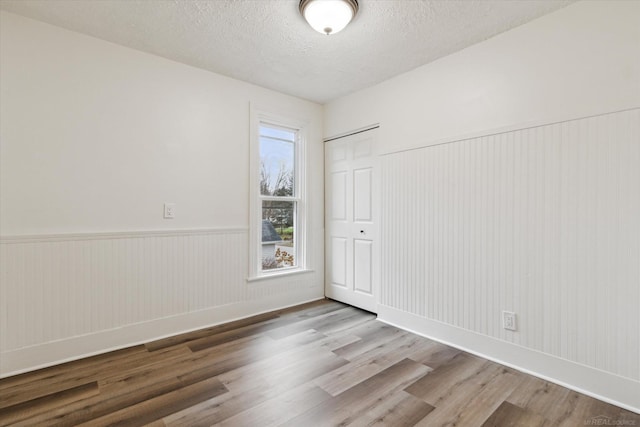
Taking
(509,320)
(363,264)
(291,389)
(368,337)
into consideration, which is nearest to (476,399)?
(509,320)

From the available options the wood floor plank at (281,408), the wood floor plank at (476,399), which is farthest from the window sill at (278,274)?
the wood floor plank at (476,399)

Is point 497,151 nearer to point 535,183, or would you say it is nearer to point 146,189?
point 535,183

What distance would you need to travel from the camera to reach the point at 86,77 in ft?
7.77

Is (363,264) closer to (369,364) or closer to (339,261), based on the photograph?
(339,261)

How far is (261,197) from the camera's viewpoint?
3367 mm

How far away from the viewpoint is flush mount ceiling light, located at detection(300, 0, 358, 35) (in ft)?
6.25

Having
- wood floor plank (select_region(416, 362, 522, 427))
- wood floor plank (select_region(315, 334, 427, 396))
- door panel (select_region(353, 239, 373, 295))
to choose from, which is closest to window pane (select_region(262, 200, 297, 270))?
door panel (select_region(353, 239, 373, 295))

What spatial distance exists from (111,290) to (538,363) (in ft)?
10.6

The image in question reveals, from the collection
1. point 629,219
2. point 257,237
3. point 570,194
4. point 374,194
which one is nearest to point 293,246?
point 257,237

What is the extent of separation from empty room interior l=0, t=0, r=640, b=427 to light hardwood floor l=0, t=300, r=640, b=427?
0.06ft

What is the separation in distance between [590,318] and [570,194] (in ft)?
2.58

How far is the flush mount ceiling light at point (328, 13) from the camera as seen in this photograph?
190 cm

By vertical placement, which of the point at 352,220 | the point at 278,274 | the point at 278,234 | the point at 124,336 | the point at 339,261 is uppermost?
the point at 352,220

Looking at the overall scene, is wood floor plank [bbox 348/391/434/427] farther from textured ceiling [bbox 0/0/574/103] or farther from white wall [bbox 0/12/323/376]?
textured ceiling [bbox 0/0/574/103]
